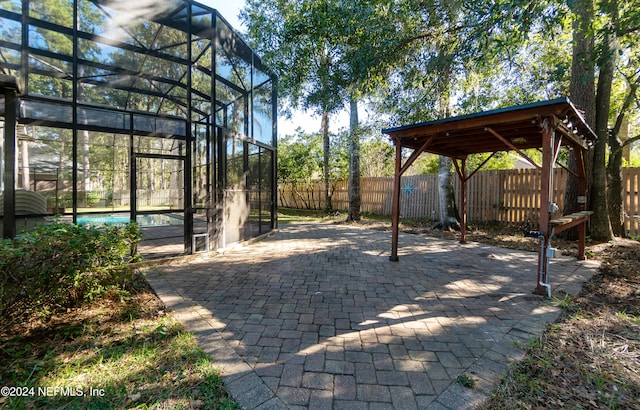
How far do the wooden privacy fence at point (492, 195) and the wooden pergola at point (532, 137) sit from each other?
2.55 m

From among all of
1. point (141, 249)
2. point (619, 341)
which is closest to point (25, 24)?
point (141, 249)

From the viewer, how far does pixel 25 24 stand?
415 cm

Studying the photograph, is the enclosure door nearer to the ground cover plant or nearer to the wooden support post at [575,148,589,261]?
the ground cover plant

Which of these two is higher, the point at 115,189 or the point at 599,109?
the point at 599,109

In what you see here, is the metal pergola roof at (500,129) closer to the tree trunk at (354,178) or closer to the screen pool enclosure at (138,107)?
the screen pool enclosure at (138,107)

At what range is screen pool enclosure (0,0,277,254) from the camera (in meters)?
4.40

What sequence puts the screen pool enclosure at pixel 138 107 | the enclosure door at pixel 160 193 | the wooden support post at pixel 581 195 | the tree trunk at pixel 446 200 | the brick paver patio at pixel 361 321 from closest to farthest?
the brick paver patio at pixel 361 321
the screen pool enclosure at pixel 138 107
the wooden support post at pixel 581 195
the enclosure door at pixel 160 193
the tree trunk at pixel 446 200

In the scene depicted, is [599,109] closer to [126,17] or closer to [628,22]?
[628,22]

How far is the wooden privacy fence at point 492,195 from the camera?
7.22 metres

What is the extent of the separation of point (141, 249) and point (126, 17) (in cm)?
458

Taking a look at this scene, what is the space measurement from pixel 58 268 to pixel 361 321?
2922mm

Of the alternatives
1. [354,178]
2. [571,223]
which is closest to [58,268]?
[571,223]

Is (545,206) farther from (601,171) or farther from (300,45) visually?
(300,45)

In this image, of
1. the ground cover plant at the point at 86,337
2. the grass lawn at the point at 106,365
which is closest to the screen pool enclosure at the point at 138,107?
the ground cover plant at the point at 86,337
